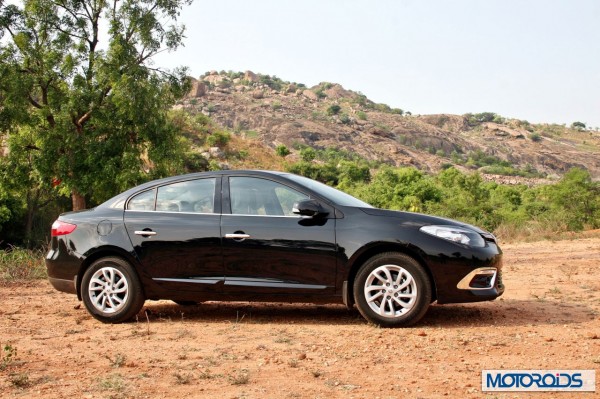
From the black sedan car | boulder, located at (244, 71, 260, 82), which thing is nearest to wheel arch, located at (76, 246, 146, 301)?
the black sedan car

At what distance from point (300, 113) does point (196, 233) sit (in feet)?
408

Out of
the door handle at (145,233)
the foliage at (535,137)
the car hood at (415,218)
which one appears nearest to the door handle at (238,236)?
the door handle at (145,233)

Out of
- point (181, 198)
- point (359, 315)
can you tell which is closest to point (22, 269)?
point (181, 198)

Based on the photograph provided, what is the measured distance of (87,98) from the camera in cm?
2578

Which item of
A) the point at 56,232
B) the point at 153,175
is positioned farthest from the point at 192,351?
the point at 153,175

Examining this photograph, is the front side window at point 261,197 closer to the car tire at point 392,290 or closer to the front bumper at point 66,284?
the car tire at point 392,290

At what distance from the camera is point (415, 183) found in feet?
140

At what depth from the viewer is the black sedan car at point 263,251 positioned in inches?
271

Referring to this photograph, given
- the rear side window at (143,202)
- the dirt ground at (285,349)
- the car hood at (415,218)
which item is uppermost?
the rear side window at (143,202)

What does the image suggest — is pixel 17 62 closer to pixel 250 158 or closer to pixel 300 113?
pixel 250 158

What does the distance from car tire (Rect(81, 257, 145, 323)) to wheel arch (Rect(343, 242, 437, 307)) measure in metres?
2.14

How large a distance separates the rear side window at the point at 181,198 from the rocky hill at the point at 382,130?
9871 centimetres

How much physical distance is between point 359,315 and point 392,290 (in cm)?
100

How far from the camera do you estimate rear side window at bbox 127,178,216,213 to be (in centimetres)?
761
